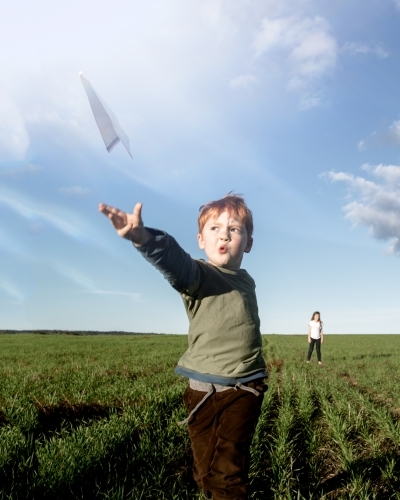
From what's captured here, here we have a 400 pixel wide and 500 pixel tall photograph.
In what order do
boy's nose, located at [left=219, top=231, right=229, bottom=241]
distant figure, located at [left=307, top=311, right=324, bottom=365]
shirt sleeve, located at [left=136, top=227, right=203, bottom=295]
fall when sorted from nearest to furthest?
shirt sleeve, located at [left=136, top=227, right=203, bottom=295] → boy's nose, located at [left=219, top=231, right=229, bottom=241] → distant figure, located at [left=307, top=311, right=324, bottom=365]

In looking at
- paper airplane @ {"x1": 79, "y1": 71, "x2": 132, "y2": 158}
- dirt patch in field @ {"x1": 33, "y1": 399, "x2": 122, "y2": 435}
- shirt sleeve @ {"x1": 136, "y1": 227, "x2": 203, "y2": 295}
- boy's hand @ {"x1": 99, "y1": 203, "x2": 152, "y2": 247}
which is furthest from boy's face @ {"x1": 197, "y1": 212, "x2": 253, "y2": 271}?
dirt patch in field @ {"x1": 33, "y1": 399, "x2": 122, "y2": 435}

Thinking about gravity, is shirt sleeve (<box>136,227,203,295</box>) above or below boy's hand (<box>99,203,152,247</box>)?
below

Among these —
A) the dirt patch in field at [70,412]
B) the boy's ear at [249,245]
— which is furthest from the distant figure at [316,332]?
the boy's ear at [249,245]

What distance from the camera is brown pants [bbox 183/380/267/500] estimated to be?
306 centimetres

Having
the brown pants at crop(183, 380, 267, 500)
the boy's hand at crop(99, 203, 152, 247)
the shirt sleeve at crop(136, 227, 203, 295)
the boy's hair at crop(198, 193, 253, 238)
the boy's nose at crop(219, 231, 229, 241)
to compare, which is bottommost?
the brown pants at crop(183, 380, 267, 500)

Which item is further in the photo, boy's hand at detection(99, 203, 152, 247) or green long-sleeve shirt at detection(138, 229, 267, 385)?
green long-sleeve shirt at detection(138, 229, 267, 385)

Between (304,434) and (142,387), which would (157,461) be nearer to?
(304,434)

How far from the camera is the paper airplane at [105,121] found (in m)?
2.43

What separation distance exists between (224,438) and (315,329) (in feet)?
58.8

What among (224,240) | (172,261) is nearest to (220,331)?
(224,240)

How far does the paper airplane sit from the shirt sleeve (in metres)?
0.50

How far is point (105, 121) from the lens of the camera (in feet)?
8.07

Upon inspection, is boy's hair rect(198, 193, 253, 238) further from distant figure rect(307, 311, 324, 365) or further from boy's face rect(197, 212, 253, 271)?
distant figure rect(307, 311, 324, 365)

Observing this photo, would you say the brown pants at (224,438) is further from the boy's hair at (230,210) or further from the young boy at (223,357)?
the boy's hair at (230,210)
